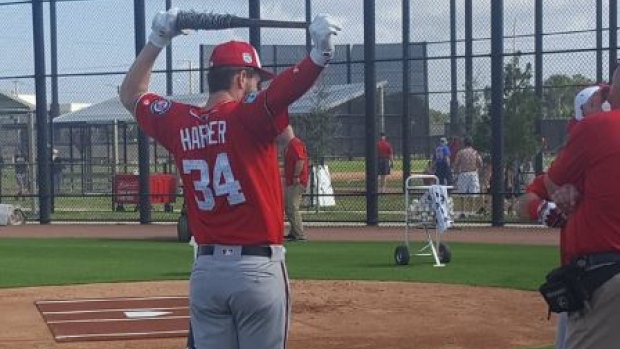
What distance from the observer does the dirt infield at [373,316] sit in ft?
30.6

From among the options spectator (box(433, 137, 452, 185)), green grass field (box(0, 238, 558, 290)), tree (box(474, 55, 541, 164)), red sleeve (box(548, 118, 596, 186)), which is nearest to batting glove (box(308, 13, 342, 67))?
red sleeve (box(548, 118, 596, 186))

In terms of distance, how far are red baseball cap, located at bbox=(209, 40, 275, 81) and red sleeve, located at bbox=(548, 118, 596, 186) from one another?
1.43m

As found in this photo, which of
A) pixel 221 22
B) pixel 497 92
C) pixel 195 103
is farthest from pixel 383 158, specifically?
pixel 221 22

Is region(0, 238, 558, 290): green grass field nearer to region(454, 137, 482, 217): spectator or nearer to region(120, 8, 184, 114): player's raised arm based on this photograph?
region(454, 137, 482, 217): spectator

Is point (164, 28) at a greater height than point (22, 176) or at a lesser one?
greater

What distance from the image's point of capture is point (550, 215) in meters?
5.30

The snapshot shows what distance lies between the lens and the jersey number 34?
187 inches

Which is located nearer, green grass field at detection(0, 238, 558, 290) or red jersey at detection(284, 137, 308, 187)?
green grass field at detection(0, 238, 558, 290)

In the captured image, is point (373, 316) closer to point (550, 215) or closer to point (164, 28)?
point (550, 215)

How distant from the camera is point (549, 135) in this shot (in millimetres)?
26625

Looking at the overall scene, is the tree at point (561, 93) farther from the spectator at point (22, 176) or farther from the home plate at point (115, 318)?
the home plate at point (115, 318)

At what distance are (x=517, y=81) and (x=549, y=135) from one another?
10.2 ft

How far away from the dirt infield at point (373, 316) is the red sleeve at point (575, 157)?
4373 millimetres

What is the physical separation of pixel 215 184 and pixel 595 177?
1.66 metres
